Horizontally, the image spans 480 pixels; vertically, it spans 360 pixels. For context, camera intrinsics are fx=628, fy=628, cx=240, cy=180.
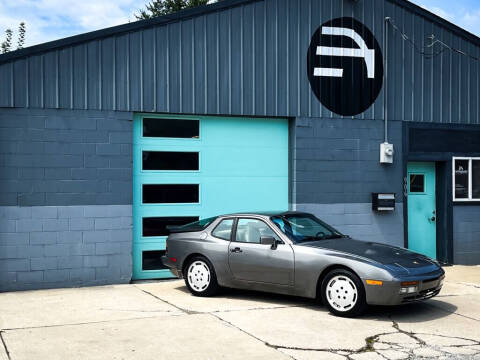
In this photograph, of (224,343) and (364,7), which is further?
(364,7)

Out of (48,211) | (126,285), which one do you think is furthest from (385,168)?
(48,211)

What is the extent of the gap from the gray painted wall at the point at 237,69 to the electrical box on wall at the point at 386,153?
0.67 metres

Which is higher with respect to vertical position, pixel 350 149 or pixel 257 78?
pixel 257 78

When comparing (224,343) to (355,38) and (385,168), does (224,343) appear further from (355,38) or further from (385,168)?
(355,38)

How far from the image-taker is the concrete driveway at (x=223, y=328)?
6410mm

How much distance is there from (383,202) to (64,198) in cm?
617

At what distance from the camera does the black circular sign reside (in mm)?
12375

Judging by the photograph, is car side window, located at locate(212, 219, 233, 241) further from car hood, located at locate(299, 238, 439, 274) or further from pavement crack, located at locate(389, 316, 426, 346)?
pavement crack, located at locate(389, 316, 426, 346)

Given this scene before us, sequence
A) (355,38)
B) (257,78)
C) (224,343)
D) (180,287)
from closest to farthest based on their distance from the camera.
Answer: (224,343) → (180,287) → (257,78) → (355,38)

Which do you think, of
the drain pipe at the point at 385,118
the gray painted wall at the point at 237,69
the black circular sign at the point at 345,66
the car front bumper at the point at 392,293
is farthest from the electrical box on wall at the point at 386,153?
the car front bumper at the point at 392,293

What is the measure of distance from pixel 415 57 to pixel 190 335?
8.63 m

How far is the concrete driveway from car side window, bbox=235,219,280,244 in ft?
2.94

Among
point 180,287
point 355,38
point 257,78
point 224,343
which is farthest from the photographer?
point 355,38

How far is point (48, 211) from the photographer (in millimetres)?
10484
